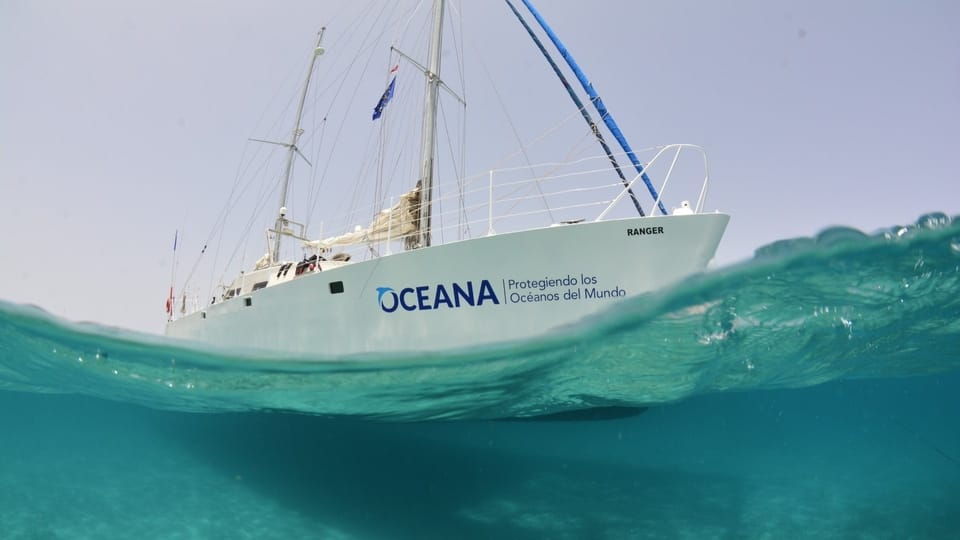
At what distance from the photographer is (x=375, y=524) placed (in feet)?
27.0

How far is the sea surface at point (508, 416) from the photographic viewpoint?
24.1ft

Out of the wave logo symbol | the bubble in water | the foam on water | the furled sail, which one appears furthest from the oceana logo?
the bubble in water

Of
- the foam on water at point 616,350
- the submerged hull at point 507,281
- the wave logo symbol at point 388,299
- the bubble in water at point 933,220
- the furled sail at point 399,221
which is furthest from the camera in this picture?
the furled sail at point 399,221

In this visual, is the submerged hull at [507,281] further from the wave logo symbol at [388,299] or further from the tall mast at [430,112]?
the tall mast at [430,112]

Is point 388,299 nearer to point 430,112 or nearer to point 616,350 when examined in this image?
point 616,350

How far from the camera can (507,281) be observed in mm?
8398

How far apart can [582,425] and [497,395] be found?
17.5 ft

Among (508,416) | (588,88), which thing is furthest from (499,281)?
(588,88)

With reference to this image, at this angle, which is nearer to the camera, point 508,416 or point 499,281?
point 499,281

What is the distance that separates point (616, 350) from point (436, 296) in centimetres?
362

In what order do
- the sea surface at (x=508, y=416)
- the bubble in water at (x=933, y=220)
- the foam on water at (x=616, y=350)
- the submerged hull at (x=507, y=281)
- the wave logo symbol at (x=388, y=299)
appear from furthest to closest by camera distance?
the wave logo symbol at (x=388, y=299) → the submerged hull at (x=507, y=281) → the sea surface at (x=508, y=416) → the foam on water at (x=616, y=350) → the bubble in water at (x=933, y=220)

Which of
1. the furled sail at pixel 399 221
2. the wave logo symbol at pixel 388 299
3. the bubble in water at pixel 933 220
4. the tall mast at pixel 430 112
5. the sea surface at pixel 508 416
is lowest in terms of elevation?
the sea surface at pixel 508 416

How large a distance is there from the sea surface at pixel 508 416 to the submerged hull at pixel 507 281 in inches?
31.5

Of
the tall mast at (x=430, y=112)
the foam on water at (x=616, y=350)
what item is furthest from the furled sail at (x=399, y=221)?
the foam on water at (x=616, y=350)
